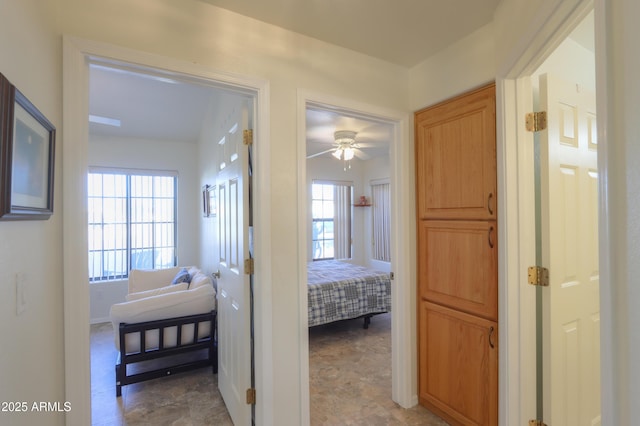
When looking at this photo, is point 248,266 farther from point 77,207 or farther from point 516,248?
point 516,248

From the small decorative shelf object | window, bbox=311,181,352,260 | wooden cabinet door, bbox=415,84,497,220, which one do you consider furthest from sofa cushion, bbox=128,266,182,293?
the small decorative shelf object

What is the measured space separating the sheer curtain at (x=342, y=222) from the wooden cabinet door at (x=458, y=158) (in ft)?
13.3

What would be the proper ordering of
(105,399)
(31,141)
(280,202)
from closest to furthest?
(31,141), (280,202), (105,399)

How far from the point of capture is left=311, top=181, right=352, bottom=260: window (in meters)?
6.13

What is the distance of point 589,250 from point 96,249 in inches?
218

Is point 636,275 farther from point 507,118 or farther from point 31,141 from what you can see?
point 31,141

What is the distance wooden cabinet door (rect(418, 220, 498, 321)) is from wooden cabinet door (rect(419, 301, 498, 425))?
86 millimetres

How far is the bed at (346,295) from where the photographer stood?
3.49 m

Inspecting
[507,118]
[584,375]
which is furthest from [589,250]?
[507,118]

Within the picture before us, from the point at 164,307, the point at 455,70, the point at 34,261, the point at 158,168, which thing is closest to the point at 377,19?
the point at 455,70

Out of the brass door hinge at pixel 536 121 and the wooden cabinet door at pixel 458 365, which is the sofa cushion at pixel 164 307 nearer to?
the wooden cabinet door at pixel 458 365

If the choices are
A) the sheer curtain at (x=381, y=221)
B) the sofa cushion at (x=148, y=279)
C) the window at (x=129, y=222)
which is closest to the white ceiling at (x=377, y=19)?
the sofa cushion at (x=148, y=279)

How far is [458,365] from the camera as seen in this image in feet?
6.53

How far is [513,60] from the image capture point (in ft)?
4.89
